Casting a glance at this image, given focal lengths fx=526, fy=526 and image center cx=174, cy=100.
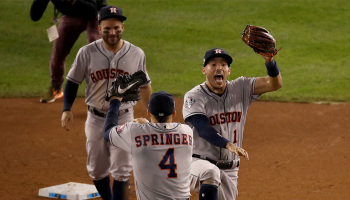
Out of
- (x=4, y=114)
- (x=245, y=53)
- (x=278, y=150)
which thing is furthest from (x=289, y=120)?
(x=245, y=53)

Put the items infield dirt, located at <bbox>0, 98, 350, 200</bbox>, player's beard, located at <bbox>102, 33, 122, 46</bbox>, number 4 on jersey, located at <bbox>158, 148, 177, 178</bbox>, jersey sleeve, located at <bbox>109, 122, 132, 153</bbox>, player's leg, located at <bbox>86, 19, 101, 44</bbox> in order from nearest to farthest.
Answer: number 4 on jersey, located at <bbox>158, 148, 177, 178</bbox> < jersey sleeve, located at <bbox>109, 122, 132, 153</bbox> < player's beard, located at <bbox>102, 33, 122, 46</bbox> < infield dirt, located at <bbox>0, 98, 350, 200</bbox> < player's leg, located at <bbox>86, 19, 101, 44</bbox>

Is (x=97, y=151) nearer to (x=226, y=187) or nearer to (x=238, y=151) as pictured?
(x=226, y=187)

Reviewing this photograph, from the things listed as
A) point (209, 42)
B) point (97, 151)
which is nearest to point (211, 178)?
point (97, 151)

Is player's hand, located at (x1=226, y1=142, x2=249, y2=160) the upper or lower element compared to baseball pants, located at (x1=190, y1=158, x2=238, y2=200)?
upper

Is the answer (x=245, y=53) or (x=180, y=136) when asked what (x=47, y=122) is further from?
(x=245, y=53)

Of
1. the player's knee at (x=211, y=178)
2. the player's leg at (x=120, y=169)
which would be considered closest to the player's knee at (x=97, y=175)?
the player's leg at (x=120, y=169)

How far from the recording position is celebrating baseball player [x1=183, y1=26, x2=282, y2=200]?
462 cm

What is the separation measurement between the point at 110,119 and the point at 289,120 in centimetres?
514

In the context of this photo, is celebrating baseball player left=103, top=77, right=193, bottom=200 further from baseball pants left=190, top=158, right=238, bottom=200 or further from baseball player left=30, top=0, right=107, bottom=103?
baseball player left=30, top=0, right=107, bottom=103

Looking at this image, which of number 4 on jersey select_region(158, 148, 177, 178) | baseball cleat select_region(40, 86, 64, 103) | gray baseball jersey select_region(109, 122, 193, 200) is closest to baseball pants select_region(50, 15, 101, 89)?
baseball cleat select_region(40, 86, 64, 103)

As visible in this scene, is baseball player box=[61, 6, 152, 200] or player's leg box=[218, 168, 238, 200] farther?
baseball player box=[61, 6, 152, 200]

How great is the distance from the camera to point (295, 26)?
55.2 ft

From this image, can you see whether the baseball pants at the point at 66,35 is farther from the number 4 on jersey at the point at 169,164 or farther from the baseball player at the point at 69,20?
the number 4 on jersey at the point at 169,164

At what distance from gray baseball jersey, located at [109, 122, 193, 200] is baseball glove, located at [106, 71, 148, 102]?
1.76 feet
